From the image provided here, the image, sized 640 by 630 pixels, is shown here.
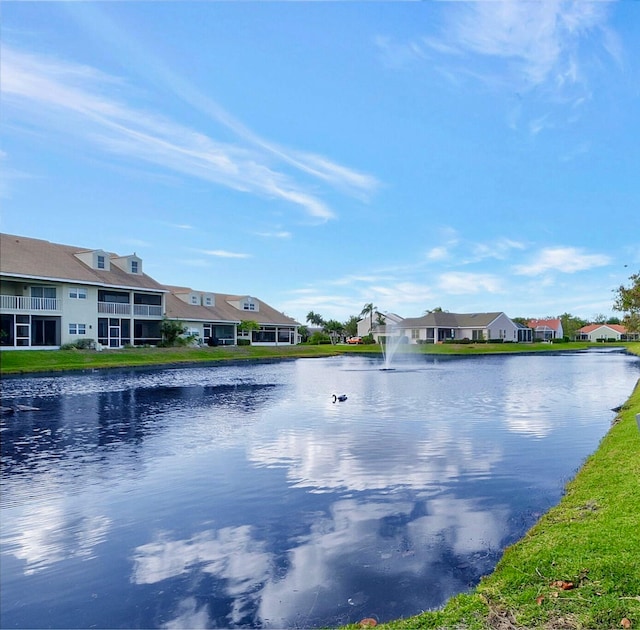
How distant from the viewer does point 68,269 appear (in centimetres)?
3250

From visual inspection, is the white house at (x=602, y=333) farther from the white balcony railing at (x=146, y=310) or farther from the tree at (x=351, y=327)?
the white balcony railing at (x=146, y=310)

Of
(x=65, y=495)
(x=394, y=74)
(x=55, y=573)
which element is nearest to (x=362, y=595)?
(x=55, y=573)

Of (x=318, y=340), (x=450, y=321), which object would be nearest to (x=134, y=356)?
A: (x=318, y=340)

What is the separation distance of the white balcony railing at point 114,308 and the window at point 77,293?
229cm

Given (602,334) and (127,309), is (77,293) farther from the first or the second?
(602,334)

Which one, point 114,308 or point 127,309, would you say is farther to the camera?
point 127,309

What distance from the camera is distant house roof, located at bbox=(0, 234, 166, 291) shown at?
22419 mm

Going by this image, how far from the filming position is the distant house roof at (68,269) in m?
22.4

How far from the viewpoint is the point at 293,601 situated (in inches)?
183

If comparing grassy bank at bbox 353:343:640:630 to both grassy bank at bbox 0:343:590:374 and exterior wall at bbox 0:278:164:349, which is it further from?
exterior wall at bbox 0:278:164:349

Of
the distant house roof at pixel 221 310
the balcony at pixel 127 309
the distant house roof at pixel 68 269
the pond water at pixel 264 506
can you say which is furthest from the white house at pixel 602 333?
the pond water at pixel 264 506

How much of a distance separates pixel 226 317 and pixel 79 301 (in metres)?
21.9

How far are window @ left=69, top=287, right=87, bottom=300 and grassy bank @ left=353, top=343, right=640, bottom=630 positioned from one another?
33.1 metres

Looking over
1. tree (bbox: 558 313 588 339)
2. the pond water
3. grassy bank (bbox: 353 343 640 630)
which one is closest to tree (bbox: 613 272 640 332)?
the pond water
